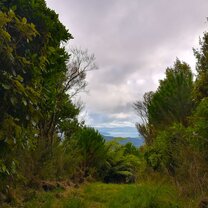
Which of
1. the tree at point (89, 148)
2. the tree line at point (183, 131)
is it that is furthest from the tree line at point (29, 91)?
the tree line at point (183, 131)

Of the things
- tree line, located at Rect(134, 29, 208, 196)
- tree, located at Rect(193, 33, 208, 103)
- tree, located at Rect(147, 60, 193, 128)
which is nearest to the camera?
tree line, located at Rect(134, 29, 208, 196)

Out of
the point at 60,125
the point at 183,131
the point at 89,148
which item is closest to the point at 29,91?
the point at 183,131

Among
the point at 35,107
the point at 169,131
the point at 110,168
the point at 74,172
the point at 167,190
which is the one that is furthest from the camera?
the point at 110,168

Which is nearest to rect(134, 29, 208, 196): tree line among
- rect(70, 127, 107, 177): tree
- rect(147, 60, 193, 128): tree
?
rect(147, 60, 193, 128): tree

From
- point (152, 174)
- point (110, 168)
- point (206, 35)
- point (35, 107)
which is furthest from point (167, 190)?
point (110, 168)

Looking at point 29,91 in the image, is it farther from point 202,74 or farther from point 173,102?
point 173,102

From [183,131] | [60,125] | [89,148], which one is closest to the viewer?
[183,131]

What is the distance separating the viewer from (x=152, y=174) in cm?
855

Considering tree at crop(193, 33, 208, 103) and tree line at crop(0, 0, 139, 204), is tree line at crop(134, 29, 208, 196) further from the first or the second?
tree line at crop(0, 0, 139, 204)

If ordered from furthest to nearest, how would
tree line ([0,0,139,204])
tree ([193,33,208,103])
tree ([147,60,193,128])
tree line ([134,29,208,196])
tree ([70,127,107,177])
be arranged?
tree ([70,127,107,177])
tree ([147,60,193,128])
tree ([193,33,208,103])
tree line ([134,29,208,196])
tree line ([0,0,139,204])

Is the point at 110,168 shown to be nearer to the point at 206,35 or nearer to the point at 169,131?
the point at 169,131

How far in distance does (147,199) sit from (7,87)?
13.9ft

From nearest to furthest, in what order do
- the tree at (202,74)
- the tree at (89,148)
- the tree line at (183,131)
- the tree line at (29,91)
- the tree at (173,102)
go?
the tree line at (29,91) < the tree line at (183,131) < the tree at (202,74) < the tree at (173,102) < the tree at (89,148)

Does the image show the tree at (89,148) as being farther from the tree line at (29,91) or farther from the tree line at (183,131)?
the tree line at (183,131)
